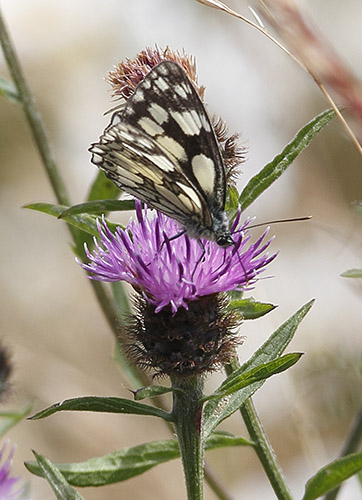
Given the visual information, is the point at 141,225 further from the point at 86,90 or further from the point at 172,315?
the point at 86,90

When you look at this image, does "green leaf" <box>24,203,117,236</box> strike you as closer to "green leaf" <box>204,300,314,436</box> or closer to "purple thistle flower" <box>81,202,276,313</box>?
"purple thistle flower" <box>81,202,276,313</box>

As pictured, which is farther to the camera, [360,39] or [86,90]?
[86,90]

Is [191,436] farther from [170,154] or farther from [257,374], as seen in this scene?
[170,154]

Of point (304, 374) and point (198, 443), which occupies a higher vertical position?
point (198, 443)

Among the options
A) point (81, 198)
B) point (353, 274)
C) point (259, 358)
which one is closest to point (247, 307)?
point (259, 358)

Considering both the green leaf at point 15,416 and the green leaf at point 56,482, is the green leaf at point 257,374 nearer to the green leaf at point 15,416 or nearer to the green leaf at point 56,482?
the green leaf at point 56,482

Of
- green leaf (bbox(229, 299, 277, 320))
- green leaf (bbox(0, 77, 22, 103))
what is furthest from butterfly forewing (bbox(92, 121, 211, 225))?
green leaf (bbox(0, 77, 22, 103))

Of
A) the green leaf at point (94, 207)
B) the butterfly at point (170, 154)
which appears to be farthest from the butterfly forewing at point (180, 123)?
the green leaf at point (94, 207)

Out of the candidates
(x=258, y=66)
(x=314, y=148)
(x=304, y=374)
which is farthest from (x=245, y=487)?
(x=258, y=66)
